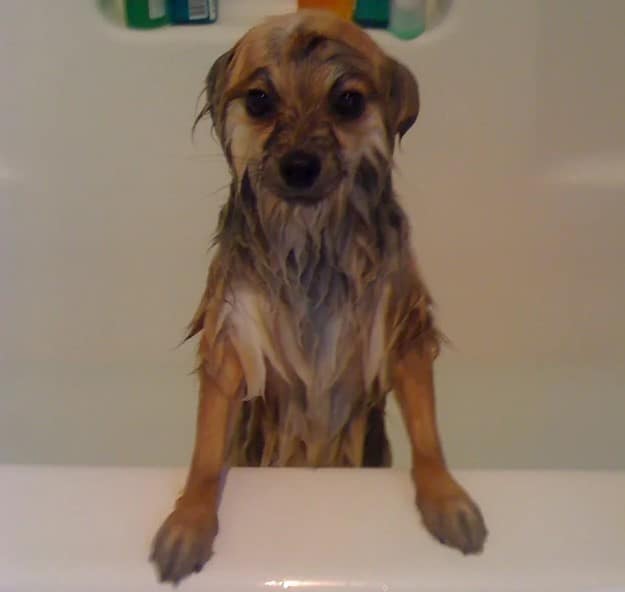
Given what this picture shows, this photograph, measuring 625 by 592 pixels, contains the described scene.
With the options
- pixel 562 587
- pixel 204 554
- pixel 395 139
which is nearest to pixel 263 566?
pixel 204 554

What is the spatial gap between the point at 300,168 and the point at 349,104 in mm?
52

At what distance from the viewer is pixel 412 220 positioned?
97 centimetres

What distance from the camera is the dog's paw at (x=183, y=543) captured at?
498 mm

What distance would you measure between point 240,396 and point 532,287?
54 cm

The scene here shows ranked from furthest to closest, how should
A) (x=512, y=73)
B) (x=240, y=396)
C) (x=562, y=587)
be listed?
(x=512, y=73), (x=240, y=396), (x=562, y=587)

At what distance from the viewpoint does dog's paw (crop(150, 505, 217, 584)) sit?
0.50 meters

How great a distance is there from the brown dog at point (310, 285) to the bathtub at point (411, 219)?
0.93 ft

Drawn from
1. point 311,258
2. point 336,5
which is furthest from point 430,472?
point 336,5

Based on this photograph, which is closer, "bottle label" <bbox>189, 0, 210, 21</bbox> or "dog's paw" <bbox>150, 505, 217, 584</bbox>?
"dog's paw" <bbox>150, 505, 217, 584</bbox>

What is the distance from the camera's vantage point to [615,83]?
3.27 ft

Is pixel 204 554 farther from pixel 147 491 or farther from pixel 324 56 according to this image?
pixel 324 56

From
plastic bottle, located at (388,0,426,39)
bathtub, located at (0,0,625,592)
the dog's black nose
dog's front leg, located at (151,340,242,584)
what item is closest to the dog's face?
the dog's black nose

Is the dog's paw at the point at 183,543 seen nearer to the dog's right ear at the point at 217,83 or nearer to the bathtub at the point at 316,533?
the bathtub at the point at 316,533

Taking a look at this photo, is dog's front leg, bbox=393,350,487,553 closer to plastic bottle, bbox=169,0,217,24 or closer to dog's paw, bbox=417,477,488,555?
dog's paw, bbox=417,477,488,555
